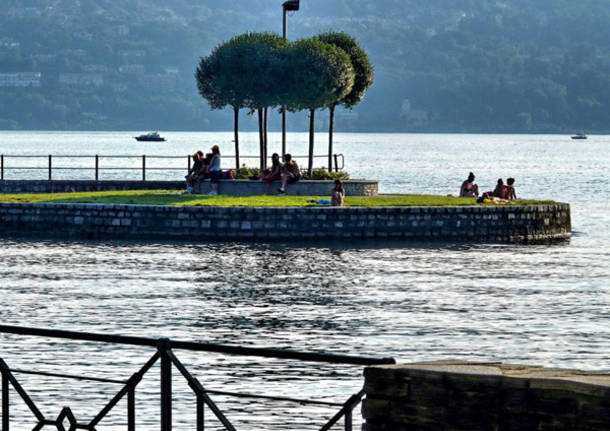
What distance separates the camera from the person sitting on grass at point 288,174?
40625 millimetres

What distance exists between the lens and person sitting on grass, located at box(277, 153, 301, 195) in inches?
1599

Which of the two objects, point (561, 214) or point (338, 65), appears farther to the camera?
point (338, 65)

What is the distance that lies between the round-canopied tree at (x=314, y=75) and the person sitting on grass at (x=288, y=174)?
2.99 m

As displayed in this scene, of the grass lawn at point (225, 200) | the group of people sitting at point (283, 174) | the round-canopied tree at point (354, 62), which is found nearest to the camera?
the grass lawn at point (225, 200)

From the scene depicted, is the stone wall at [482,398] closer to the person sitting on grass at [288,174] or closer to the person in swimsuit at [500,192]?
the person sitting on grass at [288,174]

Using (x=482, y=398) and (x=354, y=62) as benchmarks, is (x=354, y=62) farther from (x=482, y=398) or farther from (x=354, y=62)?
(x=482, y=398)

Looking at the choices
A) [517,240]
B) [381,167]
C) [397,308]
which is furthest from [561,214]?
[381,167]

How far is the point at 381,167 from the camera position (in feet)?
462

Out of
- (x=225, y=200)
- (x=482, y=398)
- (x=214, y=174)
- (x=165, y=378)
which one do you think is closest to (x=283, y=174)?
(x=214, y=174)

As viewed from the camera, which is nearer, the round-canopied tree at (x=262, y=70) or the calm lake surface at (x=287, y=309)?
the calm lake surface at (x=287, y=309)

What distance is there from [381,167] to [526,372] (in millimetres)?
133575

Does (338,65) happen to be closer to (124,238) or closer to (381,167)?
(124,238)

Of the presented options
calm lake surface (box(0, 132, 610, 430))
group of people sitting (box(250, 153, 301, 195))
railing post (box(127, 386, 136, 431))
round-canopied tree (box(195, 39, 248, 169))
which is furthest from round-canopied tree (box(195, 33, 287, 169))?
railing post (box(127, 386, 136, 431))

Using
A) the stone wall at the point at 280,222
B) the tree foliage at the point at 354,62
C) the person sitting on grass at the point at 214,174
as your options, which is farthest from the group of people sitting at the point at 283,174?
the tree foliage at the point at 354,62
